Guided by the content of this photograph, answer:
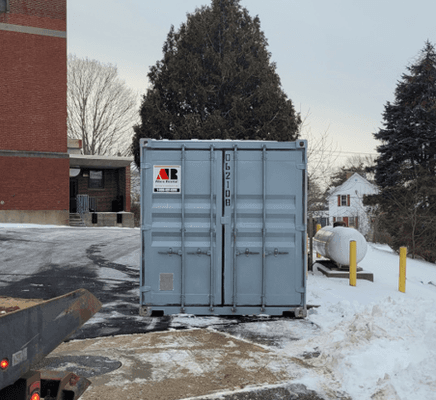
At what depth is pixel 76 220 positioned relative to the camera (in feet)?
94.4

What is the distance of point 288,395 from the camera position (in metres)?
4.57

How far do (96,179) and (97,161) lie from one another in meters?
2.36

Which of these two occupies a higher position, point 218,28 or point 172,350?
point 218,28

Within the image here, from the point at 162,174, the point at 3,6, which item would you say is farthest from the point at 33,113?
the point at 162,174

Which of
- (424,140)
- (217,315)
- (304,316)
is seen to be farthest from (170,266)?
(424,140)

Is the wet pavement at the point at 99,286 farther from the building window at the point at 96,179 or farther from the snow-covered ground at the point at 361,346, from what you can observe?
the building window at the point at 96,179

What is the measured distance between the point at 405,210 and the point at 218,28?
16.1 metres

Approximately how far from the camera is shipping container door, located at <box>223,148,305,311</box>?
23.6 ft

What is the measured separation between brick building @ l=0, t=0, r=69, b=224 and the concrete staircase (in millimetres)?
1309

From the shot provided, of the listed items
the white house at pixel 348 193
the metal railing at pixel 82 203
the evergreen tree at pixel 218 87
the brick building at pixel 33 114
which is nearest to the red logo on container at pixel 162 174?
the evergreen tree at pixel 218 87

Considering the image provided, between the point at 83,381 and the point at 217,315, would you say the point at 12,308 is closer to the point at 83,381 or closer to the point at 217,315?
the point at 83,381

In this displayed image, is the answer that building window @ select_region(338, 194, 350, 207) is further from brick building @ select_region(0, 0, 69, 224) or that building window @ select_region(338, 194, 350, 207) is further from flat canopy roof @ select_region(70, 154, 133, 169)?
brick building @ select_region(0, 0, 69, 224)

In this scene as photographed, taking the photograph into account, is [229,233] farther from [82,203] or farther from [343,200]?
[343,200]

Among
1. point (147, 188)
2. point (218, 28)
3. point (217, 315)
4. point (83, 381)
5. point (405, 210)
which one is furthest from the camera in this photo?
point (405, 210)
